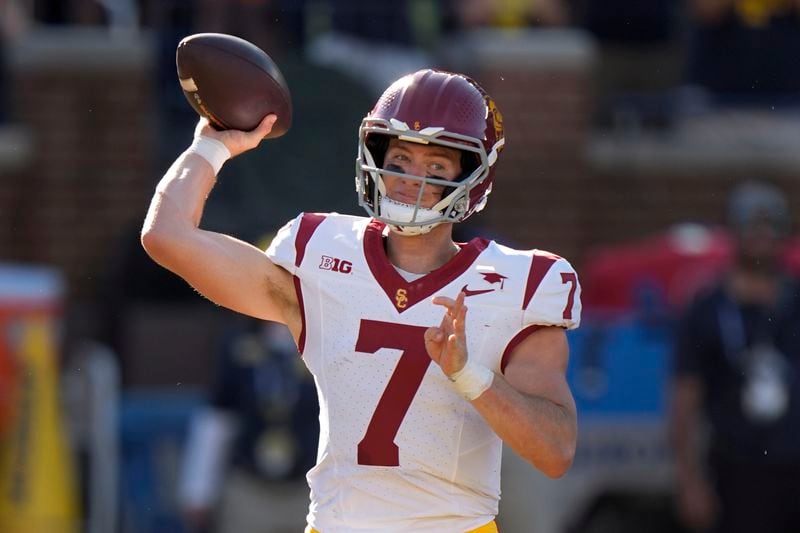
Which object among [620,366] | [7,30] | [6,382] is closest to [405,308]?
[620,366]

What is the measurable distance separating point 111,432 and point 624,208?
340 cm

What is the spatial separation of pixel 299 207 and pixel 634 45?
297 cm

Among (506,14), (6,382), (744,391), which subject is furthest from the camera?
(506,14)

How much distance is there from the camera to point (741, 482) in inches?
278

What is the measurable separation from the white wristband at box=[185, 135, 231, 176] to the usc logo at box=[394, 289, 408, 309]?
501mm

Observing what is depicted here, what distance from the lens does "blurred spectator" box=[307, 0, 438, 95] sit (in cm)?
933

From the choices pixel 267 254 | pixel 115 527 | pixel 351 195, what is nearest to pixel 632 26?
pixel 351 195

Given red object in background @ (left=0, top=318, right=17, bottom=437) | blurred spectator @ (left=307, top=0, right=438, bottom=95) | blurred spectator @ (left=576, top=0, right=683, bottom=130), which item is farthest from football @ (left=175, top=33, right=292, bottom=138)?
blurred spectator @ (left=576, top=0, right=683, bottom=130)

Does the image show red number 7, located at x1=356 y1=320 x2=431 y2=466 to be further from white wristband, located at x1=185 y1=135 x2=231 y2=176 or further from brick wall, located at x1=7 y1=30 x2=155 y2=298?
brick wall, located at x1=7 y1=30 x2=155 y2=298

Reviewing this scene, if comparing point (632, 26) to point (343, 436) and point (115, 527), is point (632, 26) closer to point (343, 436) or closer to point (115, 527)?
point (115, 527)

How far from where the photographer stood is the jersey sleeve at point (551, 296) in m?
3.46

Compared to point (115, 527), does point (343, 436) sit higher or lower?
higher

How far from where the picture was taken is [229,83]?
368 centimetres

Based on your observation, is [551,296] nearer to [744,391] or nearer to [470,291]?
[470,291]
